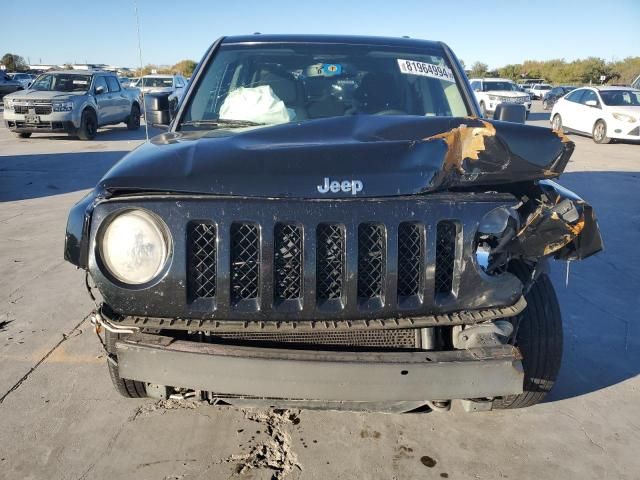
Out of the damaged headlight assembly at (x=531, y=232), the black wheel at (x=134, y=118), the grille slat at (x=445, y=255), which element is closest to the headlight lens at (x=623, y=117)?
the damaged headlight assembly at (x=531, y=232)

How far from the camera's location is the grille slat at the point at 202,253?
1.98 m

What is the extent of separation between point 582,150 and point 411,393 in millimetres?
13629

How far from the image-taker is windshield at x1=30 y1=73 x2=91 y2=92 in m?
14.1

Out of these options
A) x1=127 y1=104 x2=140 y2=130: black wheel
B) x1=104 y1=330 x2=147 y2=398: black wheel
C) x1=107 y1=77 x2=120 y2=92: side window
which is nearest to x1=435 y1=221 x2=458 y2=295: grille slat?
x1=104 y1=330 x2=147 y2=398: black wheel

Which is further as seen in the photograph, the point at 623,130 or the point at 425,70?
the point at 623,130

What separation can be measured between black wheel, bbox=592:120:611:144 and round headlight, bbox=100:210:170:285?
15.5 meters

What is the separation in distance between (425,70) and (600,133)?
1368 centimetres

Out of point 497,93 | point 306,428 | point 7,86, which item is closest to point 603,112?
point 497,93

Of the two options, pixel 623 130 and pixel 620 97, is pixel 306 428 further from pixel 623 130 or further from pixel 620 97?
pixel 620 97

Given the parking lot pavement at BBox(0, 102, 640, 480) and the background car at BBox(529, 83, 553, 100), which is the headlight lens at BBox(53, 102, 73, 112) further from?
the background car at BBox(529, 83, 553, 100)

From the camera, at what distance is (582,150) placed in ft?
44.9

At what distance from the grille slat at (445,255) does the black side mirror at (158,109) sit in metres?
2.22

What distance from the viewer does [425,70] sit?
11.6 ft

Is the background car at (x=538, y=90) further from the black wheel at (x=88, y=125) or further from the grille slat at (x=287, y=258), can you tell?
the grille slat at (x=287, y=258)
